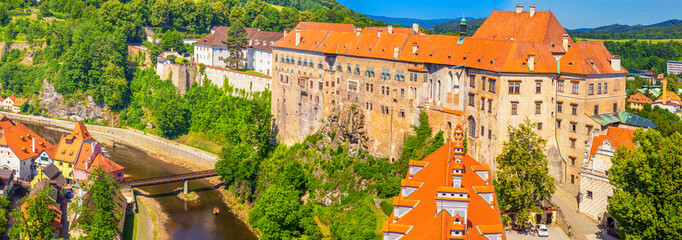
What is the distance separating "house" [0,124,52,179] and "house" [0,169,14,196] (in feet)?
16.5

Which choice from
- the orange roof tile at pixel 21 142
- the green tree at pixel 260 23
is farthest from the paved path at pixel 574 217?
the green tree at pixel 260 23

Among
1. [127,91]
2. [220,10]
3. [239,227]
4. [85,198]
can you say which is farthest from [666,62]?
[85,198]

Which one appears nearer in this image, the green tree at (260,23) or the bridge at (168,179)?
the bridge at (168,179)

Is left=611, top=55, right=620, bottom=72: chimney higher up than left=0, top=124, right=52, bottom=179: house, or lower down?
higher up

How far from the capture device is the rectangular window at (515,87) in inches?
2180

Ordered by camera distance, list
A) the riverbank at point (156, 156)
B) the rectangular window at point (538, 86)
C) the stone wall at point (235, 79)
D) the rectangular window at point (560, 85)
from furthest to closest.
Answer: the stone wall at point (235, 79), the riverbank at point (156, 156), the rectangular window at point (560, 85), the rectangular window at point (538, 86)

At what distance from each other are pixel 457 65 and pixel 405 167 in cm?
1032

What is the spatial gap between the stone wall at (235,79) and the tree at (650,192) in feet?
178

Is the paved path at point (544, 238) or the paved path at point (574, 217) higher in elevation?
the paved path at point (574, 217)

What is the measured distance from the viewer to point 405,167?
63031 mm

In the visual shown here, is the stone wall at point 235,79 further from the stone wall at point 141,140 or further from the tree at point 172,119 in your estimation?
the stone wall at point 141,140

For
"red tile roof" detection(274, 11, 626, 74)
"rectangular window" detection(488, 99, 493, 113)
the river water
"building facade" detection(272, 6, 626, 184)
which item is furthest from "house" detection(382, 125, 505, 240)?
the river water

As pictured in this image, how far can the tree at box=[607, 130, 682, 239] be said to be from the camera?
1694 inches

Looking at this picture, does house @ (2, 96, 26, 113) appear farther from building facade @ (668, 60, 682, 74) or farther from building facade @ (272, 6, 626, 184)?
building facade @ (668, 60, 682, 74)
